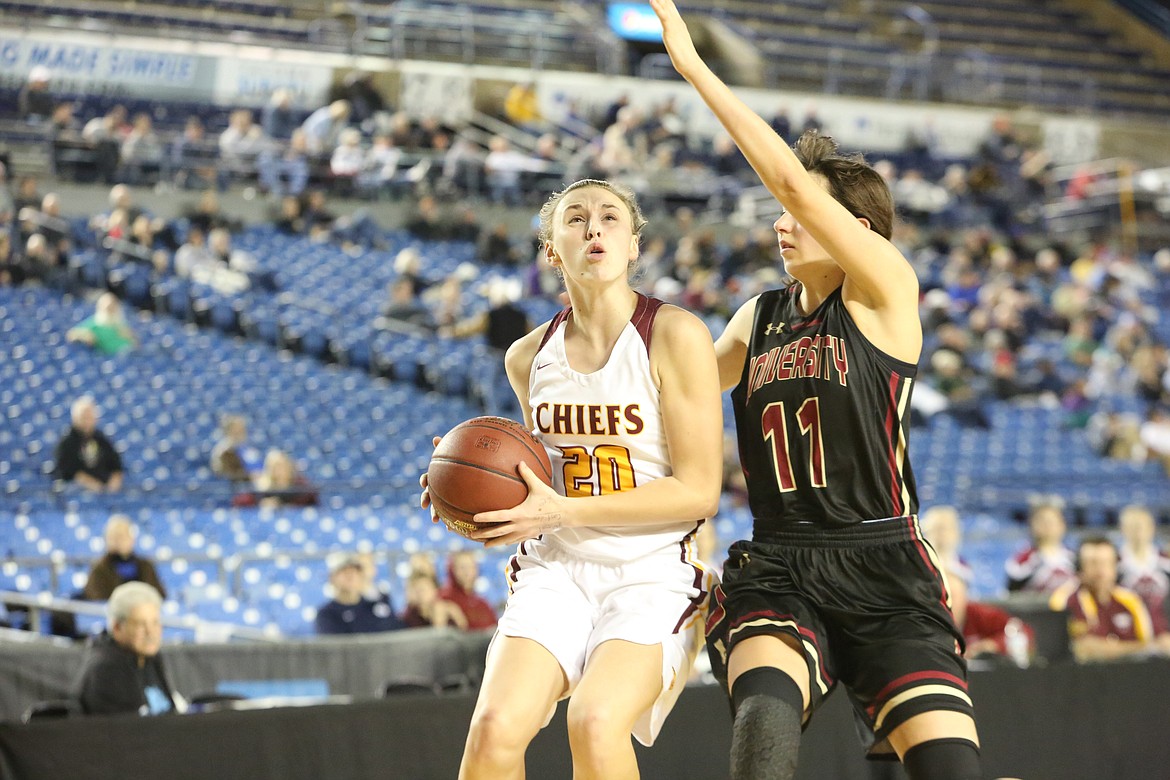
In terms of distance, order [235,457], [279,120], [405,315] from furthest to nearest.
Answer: [279,120], [405,315], [235,457]

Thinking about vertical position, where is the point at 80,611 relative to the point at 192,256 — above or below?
below

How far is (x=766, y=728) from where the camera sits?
2.57 m

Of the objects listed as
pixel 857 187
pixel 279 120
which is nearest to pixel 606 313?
pixel 857 187

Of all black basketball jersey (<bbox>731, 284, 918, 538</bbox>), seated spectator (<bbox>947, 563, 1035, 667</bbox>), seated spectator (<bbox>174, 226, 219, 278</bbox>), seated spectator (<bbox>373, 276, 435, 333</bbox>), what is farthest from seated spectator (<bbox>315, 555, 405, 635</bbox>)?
seated spectator (<bbox>174, 226, 219, 278</bbox>)

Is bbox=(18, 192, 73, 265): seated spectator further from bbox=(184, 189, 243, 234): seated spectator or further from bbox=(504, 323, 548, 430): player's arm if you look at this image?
bbox=(504, 323, 548, 430): player's arm

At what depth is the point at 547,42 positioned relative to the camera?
1977 centimetres

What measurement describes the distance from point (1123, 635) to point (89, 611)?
529 cm

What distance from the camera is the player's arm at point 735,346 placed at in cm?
326

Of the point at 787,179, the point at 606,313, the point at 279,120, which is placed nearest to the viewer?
the point at 787,179

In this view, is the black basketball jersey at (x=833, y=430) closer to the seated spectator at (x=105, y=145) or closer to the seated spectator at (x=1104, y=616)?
the seated spectator at (x=1104, y=616)

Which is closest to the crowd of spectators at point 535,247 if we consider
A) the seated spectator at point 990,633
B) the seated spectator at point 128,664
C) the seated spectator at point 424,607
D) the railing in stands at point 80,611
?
the railing in stands at point 80,611

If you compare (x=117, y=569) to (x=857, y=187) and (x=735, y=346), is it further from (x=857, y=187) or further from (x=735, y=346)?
(x=857, y=187)

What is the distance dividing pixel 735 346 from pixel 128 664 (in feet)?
9.82

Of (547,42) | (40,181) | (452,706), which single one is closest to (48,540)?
(452,706)
